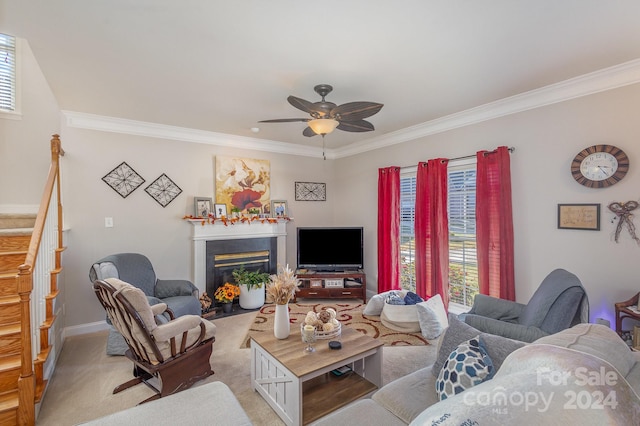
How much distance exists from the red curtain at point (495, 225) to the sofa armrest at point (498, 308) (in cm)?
52

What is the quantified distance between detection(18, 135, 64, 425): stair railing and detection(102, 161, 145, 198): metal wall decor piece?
67 centimetres

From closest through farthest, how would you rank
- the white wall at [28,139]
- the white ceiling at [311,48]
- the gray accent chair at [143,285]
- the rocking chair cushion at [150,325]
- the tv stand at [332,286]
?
1. the white ceiling at [311,48]
2. the rocking chair cushion at [150,325]
3. the gray accent chair at [143,285]
4. the white wall at [28,139]
5. the tv stand at [332,286]

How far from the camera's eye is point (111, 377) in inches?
102

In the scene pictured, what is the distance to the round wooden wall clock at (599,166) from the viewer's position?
2.50 meters

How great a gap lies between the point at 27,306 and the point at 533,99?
4637 millimetres

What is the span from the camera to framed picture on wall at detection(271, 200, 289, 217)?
4.95 metres

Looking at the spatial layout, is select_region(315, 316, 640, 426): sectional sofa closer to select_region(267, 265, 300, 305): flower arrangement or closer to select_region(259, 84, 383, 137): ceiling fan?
select_region(267, 265, 300, 305): flower arrangement

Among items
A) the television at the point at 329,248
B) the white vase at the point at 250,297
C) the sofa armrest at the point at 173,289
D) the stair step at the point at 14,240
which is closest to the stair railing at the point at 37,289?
the stair step at the point at 14,240

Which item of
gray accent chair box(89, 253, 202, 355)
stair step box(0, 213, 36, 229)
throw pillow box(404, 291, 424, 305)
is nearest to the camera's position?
gray accent chair box(89, 253, 202, 355)

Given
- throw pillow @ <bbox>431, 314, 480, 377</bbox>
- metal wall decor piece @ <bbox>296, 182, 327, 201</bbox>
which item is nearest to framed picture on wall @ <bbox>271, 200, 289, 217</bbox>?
metal wall decor piece @ <bbox>296, 182, 327, 201</bbox>

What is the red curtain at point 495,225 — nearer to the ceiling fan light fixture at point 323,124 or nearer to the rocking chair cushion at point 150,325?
the ceiling fan light fixture at point 323,124

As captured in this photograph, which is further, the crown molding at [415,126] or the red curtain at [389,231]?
the red curtain at [389,231]

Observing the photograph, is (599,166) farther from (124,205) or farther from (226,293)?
(124,205)

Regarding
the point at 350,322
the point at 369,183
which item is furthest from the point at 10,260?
the point at 369,183
